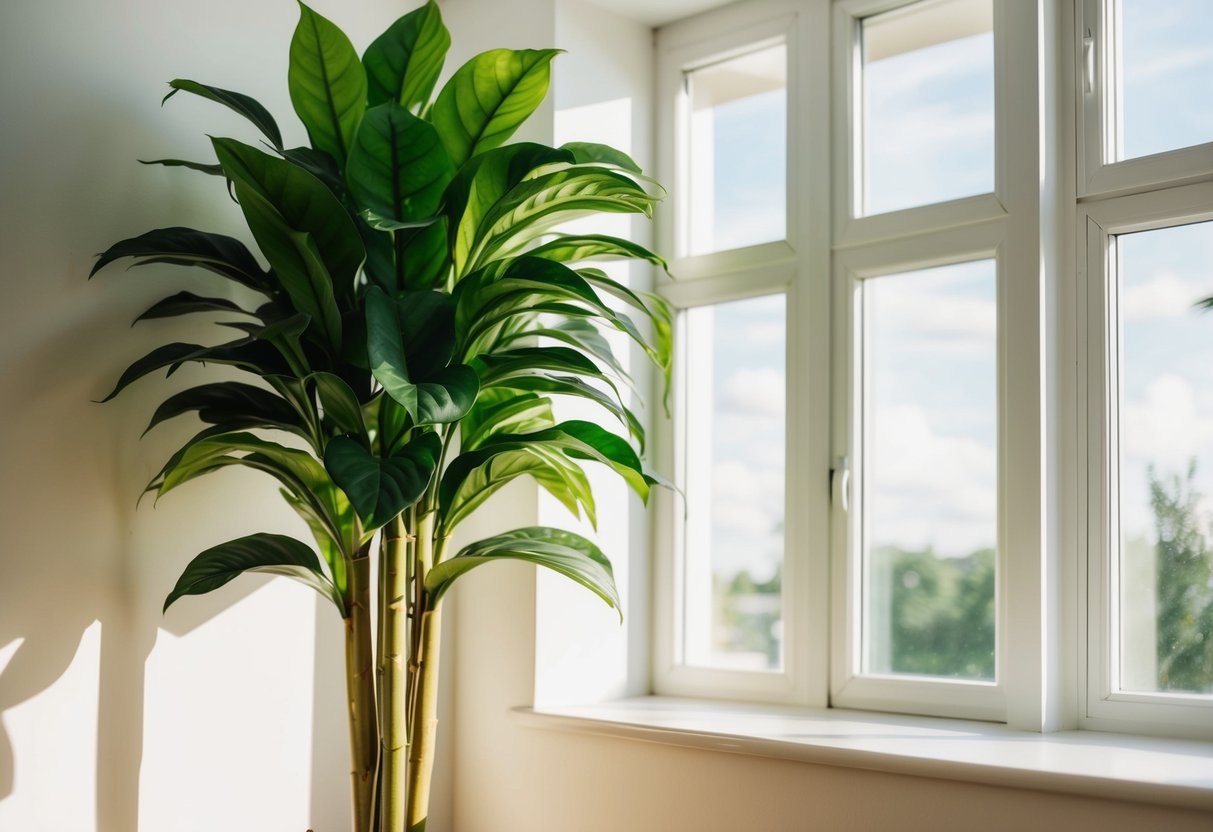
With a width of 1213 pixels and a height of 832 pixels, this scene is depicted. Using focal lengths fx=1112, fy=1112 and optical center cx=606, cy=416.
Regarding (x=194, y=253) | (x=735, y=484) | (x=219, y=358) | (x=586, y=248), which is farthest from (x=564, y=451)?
(x=735, y=484)

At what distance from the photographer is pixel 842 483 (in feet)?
7.48

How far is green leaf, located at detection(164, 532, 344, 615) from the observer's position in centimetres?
168

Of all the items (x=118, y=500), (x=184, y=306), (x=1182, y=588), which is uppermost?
(x=184, y=306)

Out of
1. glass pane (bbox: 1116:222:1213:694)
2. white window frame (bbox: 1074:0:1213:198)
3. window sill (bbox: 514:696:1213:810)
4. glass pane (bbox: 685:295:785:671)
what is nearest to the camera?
window sill (bbox: 514:696:1213:810)

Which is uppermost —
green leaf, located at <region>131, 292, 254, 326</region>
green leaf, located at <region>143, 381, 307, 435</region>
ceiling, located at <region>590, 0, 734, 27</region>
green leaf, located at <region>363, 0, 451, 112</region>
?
ceiling, located at <region>590, 0, 734, 27</region>

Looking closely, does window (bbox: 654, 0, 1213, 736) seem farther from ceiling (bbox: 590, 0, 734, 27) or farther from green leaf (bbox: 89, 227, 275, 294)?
green leaf (bbox: 89, 227, 275, 294)

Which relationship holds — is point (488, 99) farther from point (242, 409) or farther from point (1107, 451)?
point (1107, 451)

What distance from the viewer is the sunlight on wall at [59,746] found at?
173 cm

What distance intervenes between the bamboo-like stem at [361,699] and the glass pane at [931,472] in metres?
1.03

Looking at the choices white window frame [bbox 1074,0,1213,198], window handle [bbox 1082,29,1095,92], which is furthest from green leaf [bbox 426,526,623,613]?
window handle [bbox 1082,29,1095,92]

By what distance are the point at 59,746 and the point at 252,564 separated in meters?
0.44

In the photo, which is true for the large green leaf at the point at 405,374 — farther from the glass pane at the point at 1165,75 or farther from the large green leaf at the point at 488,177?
the glass pane at the point at 1165,75

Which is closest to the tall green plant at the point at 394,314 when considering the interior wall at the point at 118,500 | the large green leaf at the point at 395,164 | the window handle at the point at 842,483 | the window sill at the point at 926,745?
the large green leaf at the point at 395,164

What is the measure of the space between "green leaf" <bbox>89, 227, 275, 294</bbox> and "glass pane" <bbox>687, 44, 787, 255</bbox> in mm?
1121
